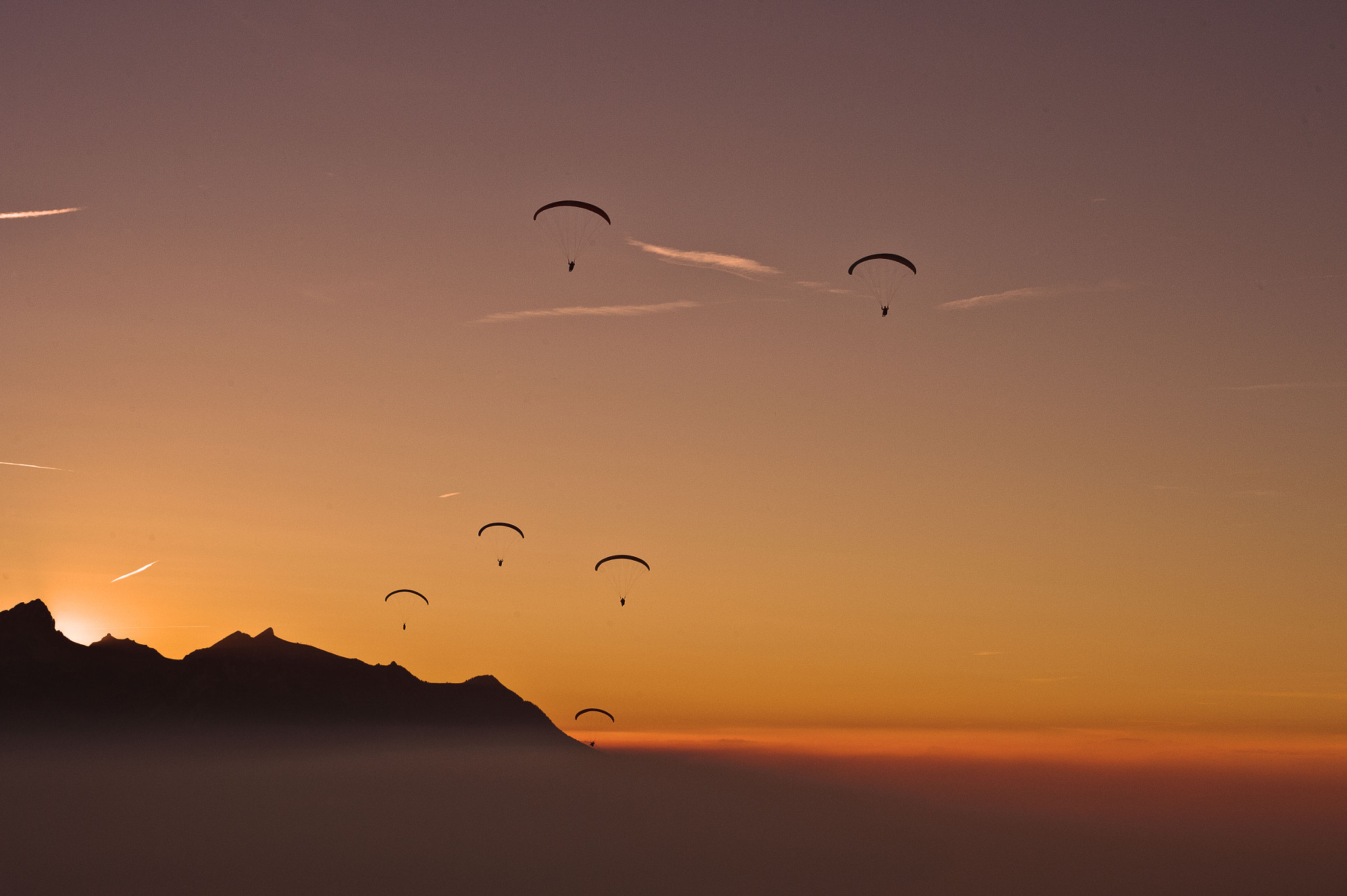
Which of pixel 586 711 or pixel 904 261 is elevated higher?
pixel 904 261

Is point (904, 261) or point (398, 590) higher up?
point (904, 261)

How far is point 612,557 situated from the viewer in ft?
284

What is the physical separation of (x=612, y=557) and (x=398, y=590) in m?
33.7

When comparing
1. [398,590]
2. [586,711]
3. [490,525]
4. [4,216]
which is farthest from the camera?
[586,711]

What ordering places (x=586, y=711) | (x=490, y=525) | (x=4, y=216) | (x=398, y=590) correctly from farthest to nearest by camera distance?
(x=586, y=711) < (x=398, y=590) < (x=490, y=525) < (x=4, y=216)

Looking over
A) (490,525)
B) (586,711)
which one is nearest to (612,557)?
(490,525)

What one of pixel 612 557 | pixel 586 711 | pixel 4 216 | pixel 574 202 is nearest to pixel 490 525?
pixel 612 557

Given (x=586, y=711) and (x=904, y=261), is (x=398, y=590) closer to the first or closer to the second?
(x=586, y=711)

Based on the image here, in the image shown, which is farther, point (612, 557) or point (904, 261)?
point (612, 557)

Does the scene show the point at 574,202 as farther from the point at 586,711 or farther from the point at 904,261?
the point at 586,711

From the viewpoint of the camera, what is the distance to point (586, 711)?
145125mm

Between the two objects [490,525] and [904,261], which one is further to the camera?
[490,525]

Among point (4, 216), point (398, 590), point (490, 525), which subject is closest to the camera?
point (4, 216)

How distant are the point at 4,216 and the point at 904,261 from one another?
164 ft
